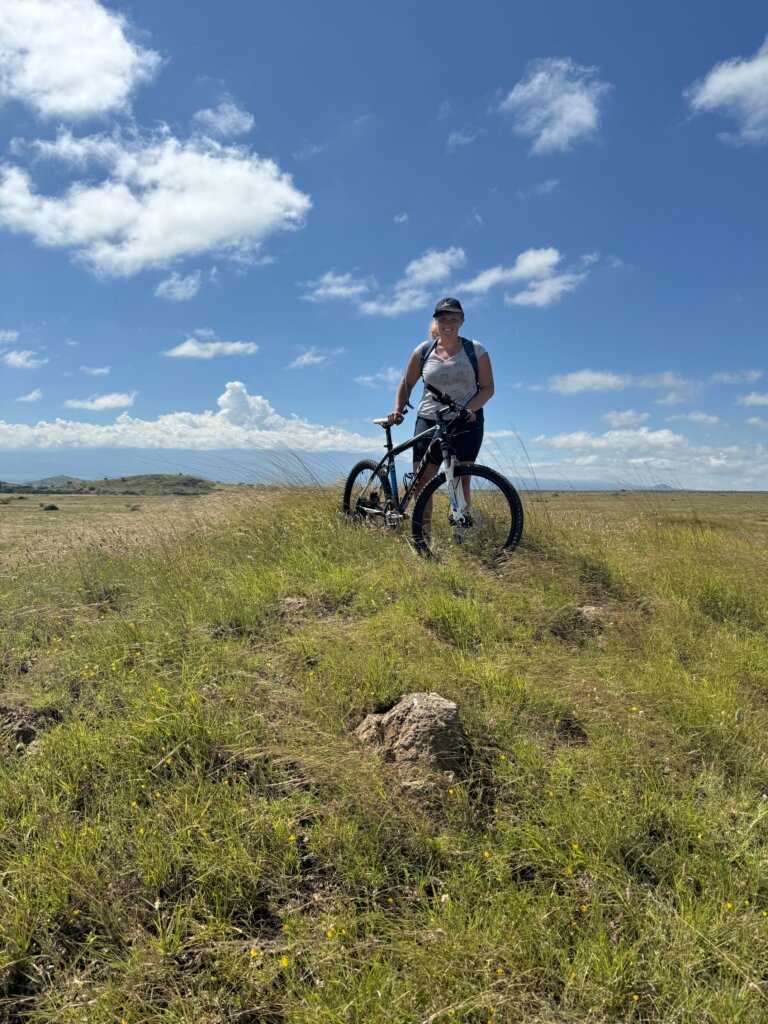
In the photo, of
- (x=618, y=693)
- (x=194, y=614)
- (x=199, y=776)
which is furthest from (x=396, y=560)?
(x=199, y=776)

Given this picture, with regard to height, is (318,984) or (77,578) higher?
(77,578)

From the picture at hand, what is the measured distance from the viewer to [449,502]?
22.6ft

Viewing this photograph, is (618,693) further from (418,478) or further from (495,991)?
(418,478)

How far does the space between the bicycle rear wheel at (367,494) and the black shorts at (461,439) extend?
0.96 meters

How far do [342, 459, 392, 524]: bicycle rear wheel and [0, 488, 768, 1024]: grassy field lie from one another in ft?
7.12

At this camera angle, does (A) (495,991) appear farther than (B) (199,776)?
No

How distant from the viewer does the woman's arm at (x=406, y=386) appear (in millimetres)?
6898

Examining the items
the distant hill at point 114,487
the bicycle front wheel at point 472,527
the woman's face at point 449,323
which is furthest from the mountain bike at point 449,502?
the distant hill at point 114,487

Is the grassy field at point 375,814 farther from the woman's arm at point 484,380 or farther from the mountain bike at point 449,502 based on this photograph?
the woman's arm at point 484,380

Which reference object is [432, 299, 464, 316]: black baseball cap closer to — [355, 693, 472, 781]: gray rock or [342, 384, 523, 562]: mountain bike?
[342, 384, 523, 562]: mountain bike

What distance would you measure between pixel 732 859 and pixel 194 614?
4.10 meters

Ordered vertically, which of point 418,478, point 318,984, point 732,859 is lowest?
point 318,984

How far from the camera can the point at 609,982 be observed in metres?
2.09

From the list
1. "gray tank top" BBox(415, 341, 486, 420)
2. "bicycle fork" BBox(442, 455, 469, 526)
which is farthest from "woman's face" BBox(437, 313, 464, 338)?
"bicycle fork" BBox(442, 455, 469, 526)
